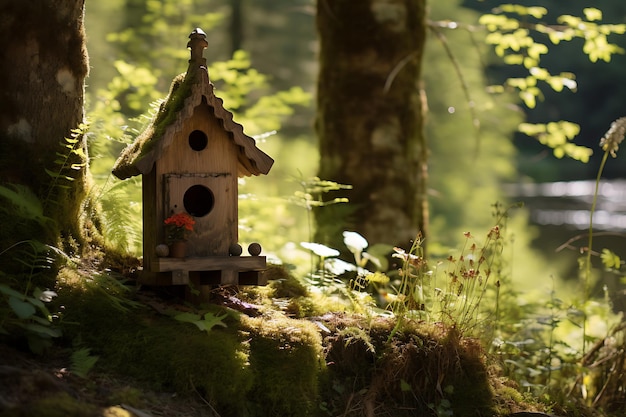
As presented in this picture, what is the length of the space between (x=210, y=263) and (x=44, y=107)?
4.08 ft

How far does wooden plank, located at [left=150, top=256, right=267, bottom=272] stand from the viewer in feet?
11.9

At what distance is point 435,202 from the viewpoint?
67.7 ft

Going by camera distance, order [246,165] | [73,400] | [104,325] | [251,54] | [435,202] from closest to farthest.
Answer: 1. [73,400]
2. [104,325]
3. [246,165]
4. [251,54]
5. [435,202]

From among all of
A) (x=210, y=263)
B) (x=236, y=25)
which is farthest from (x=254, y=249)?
(x=236, y=25)

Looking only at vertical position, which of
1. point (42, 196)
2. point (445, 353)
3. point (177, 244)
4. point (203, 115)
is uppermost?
point (203, 115)

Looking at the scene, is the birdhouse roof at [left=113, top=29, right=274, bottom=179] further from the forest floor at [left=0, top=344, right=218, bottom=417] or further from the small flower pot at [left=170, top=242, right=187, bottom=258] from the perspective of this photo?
the forest floor at [left=0, top=344, right=218, bottom=417]

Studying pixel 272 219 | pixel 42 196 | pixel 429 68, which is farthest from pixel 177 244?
pixel 429 68

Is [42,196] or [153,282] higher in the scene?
[42,196]

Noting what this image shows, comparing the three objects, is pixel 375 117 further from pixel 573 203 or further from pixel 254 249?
pixel 573 203

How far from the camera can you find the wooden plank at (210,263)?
364 cm

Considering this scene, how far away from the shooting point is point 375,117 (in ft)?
20.7

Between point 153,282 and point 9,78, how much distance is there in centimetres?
131

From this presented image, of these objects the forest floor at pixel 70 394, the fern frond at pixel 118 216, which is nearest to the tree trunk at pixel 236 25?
the fern frond at pixel 118 216

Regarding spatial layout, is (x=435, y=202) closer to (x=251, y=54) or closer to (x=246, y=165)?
(x=251, y=54)
